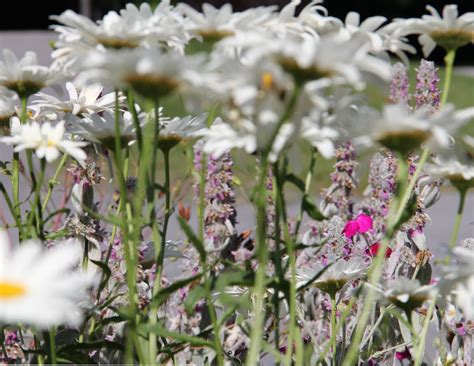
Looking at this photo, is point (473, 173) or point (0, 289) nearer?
point (0, 289)

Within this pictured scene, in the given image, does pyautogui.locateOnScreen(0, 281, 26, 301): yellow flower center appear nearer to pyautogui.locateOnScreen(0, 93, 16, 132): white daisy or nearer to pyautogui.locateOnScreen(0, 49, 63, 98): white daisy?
pyautogui.locateOnScreen(0, 49, 63, 98): white daisy

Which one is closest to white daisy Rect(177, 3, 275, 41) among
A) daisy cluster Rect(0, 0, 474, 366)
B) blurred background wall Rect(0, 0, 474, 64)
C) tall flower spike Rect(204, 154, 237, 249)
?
daisy cluster Rect(0, 0, 474, 366)

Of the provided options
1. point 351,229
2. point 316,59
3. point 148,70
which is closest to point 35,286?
point 148,70

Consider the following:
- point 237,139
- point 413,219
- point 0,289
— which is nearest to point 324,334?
point 413,219

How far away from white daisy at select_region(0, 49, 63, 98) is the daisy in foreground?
1.05ft

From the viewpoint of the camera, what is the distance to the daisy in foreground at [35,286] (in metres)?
0.90

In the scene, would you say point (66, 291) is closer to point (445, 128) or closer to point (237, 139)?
point (237, 139)

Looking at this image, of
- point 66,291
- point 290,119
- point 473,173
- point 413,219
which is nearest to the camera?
point 66,291

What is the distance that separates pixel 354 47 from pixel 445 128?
0.45ft

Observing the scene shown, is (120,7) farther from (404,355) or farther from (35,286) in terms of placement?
(35,286)

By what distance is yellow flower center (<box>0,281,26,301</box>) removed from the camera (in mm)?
963

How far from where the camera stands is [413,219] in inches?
80.3

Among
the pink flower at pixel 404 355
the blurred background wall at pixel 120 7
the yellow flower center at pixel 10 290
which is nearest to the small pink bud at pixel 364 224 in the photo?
the pink flower at pixel 404 355

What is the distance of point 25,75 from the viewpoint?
52.3 inches
